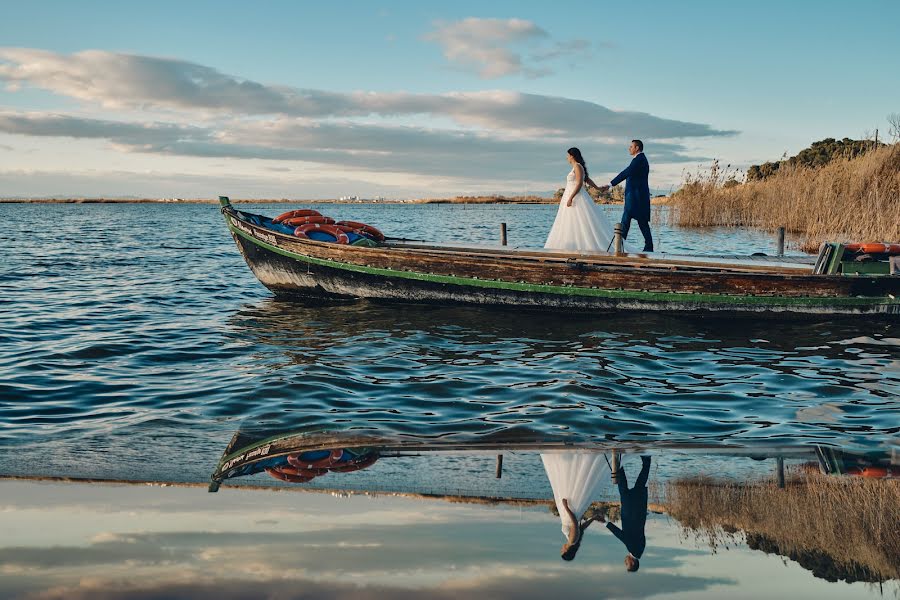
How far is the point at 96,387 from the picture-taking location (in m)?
8.44

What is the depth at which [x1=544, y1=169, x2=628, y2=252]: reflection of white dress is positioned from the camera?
13.7 m

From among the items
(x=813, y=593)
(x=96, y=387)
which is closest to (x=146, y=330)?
(x=96, y=387)

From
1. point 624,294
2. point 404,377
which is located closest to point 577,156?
point 624,294

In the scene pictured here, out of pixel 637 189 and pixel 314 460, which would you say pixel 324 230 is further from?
pixel 314 460

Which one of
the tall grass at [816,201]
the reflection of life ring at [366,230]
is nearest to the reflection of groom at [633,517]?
the reflection of life ring at [366,230]

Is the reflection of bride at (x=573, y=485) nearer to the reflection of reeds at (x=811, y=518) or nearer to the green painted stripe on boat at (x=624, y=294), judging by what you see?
the reflection of reeds at (x=811, y=518)

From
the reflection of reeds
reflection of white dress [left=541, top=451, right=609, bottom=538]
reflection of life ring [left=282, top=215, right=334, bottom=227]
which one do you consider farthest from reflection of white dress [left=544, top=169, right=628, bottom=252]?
the reflection of reeds

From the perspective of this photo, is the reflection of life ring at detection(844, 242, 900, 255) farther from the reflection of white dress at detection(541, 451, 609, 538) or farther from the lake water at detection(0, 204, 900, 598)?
the reflection of white dress at detection(541, 451, 609, 538)

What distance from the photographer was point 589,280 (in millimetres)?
12469

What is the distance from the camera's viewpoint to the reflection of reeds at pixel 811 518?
379cm

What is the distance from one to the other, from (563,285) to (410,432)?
21.8 feet

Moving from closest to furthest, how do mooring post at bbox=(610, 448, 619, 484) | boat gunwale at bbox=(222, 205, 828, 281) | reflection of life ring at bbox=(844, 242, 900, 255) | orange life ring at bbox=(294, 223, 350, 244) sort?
mooring post at bbox=(610, 448, 619, 484) → reflection of life ring at bbox=(844, 242, 900, 255) → boat gunwale at bbox=(222, 205, 828, 281) → orange life ring at bbox=(294, 223, 350, 244)

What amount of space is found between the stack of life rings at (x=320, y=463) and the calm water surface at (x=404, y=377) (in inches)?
24.4

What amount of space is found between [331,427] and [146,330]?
6.92 meters
